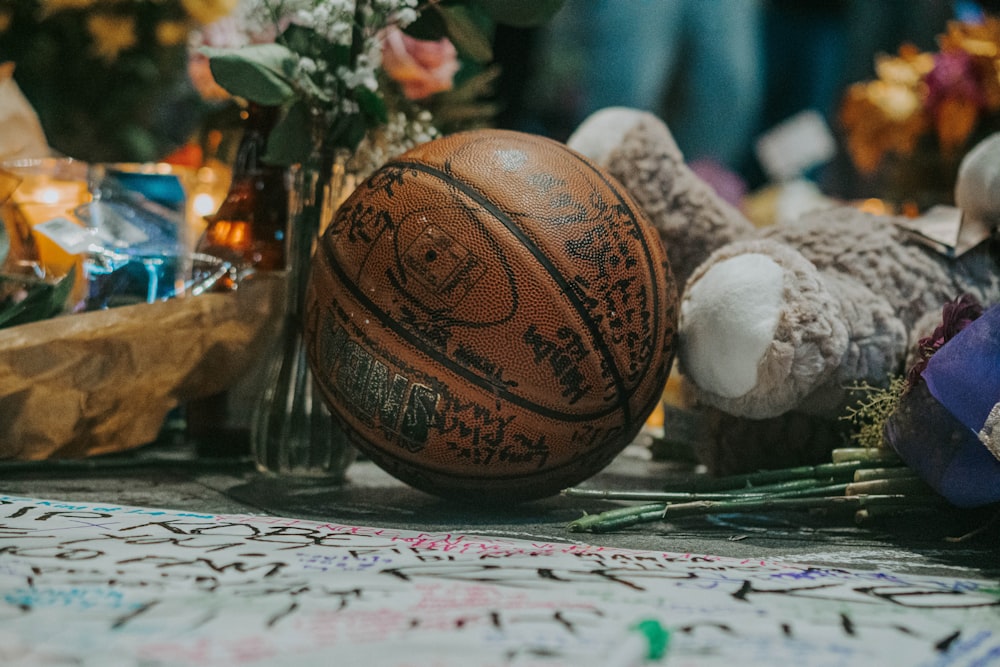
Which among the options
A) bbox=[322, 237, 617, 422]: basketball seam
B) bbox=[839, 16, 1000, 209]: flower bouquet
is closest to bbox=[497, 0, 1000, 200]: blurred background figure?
bbox=[839, 16, 1000, 209]: flower bouquet

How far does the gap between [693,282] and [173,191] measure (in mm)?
1072

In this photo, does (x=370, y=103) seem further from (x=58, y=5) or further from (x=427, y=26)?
(x=58, y=5)

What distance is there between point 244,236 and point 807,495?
105 centimetres

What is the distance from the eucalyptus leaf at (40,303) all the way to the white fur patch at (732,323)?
979mm

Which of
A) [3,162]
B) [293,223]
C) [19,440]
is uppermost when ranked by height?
[3,162]

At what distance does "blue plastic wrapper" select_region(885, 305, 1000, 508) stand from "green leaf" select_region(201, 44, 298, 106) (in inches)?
38.0

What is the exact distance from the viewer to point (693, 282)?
143 centimetres

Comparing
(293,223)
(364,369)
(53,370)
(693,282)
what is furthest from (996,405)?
(53,370)

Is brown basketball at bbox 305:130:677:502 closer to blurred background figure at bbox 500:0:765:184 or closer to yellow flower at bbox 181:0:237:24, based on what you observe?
yellow flower at bbox 181:0:237:24

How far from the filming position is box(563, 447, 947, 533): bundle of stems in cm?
124

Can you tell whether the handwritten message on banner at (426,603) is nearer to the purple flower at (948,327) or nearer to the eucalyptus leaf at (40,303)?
the purple flower at (948,327)

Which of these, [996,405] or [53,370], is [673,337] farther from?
[53,370]
